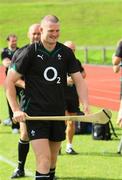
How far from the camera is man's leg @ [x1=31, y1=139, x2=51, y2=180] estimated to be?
22.3 feet

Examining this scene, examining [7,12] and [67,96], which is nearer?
[67,96]

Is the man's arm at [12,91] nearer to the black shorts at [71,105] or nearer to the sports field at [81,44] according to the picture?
the sports field at [81,44]

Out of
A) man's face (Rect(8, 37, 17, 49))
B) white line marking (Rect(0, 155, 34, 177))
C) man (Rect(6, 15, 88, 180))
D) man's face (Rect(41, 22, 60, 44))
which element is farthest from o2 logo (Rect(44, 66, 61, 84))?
man's face (Rect(8, 37, 17, 49))

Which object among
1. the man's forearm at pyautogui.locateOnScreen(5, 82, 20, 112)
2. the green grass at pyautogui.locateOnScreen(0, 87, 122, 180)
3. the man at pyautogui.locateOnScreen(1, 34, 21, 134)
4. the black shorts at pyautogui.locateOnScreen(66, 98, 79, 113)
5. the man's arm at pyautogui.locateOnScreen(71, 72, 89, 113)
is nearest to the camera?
the man's forearm at pyautogui.locateOnScreen(5, 82, 20, 112)

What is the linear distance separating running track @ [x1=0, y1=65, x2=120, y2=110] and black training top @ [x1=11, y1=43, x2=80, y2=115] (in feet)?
34.5

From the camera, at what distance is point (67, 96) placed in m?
10.6

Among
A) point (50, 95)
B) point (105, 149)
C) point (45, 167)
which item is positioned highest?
point (50, 95)

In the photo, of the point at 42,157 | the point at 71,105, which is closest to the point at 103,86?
the point at 71,105

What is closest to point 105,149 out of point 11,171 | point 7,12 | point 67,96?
point 67,96

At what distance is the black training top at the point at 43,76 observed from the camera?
6.93 metres

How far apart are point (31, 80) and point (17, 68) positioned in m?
0.21

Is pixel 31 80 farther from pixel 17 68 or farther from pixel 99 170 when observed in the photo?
pixel 99 170

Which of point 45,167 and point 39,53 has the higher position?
point 39,53

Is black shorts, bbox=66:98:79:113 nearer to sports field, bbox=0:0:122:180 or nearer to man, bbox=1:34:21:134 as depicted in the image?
sports field, bbox=0:0:122:180
